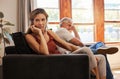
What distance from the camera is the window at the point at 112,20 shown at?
5.06 m

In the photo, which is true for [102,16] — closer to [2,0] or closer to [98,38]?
[98,38]

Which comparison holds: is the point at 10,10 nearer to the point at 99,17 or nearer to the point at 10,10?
the point at 10,10

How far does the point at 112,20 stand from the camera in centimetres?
507

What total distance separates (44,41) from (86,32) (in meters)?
3.01

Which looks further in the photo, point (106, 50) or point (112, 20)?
point (112, 20)

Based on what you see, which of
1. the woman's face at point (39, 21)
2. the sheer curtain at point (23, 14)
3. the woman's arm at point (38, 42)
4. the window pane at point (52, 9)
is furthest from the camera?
the window pane at point (52, 9)

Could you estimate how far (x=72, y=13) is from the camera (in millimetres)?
4934

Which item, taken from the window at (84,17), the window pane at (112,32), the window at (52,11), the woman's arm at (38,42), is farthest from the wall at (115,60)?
the woman's arm at (38,42)

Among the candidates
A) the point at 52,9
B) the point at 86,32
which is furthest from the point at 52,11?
the point at 86,32

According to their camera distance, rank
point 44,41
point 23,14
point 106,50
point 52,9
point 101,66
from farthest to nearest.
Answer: point 52,9, point 23,14, point 106,50, point 101,66, point 44,41

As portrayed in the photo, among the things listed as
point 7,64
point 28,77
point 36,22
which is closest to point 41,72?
point 28,77

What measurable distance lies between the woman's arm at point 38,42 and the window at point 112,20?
10.4 feet

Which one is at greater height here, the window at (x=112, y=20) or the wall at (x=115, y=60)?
the window at (x=112, y=20)

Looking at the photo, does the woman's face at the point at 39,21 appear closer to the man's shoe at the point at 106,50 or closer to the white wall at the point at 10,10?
the man's shoe at the point at 106,50
